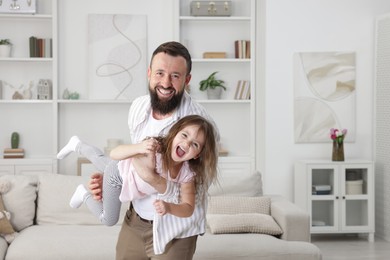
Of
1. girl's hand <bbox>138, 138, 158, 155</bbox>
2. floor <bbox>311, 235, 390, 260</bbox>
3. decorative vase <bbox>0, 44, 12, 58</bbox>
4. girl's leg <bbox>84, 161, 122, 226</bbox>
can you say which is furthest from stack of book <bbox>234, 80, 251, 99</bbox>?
girl's hand <bbox>138, 138, 158, 155</bbox>

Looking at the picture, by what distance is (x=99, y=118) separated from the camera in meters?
7.91

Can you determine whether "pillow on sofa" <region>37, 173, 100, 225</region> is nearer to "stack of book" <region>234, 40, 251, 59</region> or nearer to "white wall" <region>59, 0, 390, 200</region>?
"white wall" <region>59, 0, 390, 200</region>

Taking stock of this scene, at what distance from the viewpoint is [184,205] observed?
8.60 ft

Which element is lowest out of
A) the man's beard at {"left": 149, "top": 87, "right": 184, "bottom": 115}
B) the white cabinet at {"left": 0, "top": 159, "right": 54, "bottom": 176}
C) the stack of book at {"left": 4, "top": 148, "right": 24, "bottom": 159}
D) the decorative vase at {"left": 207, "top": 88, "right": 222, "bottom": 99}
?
the white cabinet at {"left": 0, "top": 159, "right": 54, "bottom": 176}

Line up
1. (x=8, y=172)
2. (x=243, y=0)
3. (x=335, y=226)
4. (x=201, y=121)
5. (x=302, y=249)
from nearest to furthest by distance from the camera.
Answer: (x=201, y=121)
(x=302, y=249)
(x=335, y=226)
(x=8, y=172)
(x=243, y=0)

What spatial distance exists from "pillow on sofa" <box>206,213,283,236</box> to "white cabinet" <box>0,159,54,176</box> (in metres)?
3.06

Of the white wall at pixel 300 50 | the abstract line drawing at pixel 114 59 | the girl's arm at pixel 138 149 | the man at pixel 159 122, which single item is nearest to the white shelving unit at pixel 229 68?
the white wall at pixel 300 50

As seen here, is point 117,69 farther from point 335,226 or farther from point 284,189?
point 335,226

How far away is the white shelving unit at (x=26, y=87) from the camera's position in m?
7.69

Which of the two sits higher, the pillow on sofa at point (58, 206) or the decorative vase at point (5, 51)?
the decorative vase at point (5, 51)

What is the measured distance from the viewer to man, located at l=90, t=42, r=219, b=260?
2640 millimetres

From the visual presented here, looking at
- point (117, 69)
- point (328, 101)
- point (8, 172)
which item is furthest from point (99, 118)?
point (328, 101)

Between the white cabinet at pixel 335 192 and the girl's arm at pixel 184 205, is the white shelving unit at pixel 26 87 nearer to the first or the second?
the white cabinet at pixel 335 192

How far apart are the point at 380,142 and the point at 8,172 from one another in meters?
3.68
